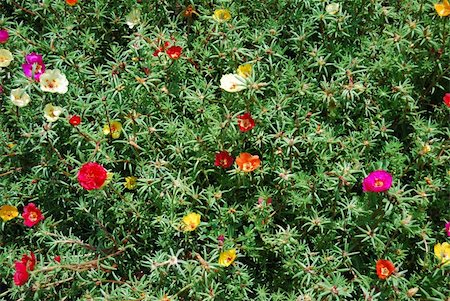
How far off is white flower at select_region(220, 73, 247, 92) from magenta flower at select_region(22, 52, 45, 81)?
98 centimetres

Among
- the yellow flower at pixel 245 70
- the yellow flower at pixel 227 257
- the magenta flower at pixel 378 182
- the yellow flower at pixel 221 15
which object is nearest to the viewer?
the magenta flower at pixel 378 182

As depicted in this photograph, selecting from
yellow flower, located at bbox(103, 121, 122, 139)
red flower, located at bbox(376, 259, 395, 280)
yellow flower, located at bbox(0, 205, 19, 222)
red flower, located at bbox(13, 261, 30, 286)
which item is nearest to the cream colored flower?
yellow flower, located at bbox(103, 121, 122, 139)

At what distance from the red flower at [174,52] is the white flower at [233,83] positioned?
262 millimetres

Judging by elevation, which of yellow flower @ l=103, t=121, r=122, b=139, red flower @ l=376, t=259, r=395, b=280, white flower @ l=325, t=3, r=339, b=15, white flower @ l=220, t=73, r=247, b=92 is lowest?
red flower @ l=376, t=259, r=395, b=280

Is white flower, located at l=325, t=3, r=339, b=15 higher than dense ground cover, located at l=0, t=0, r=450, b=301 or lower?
higher

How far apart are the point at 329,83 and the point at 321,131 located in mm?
307

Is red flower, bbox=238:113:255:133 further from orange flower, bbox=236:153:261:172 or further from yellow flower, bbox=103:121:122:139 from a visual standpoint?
yellow flower, bbox=103:121:122:139

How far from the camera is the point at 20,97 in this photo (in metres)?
3.06

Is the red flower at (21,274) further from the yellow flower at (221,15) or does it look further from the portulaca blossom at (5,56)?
the yellow flower at (221,15)

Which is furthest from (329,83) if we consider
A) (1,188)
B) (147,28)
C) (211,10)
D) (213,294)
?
(1,188)

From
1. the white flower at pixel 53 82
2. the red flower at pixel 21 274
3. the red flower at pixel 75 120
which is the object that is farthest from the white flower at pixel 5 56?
the red flower at pixel 21 274

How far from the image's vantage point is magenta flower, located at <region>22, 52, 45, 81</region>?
9.85ft

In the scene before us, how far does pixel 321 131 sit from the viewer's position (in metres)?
2.88

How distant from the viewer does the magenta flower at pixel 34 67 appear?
3002mm
